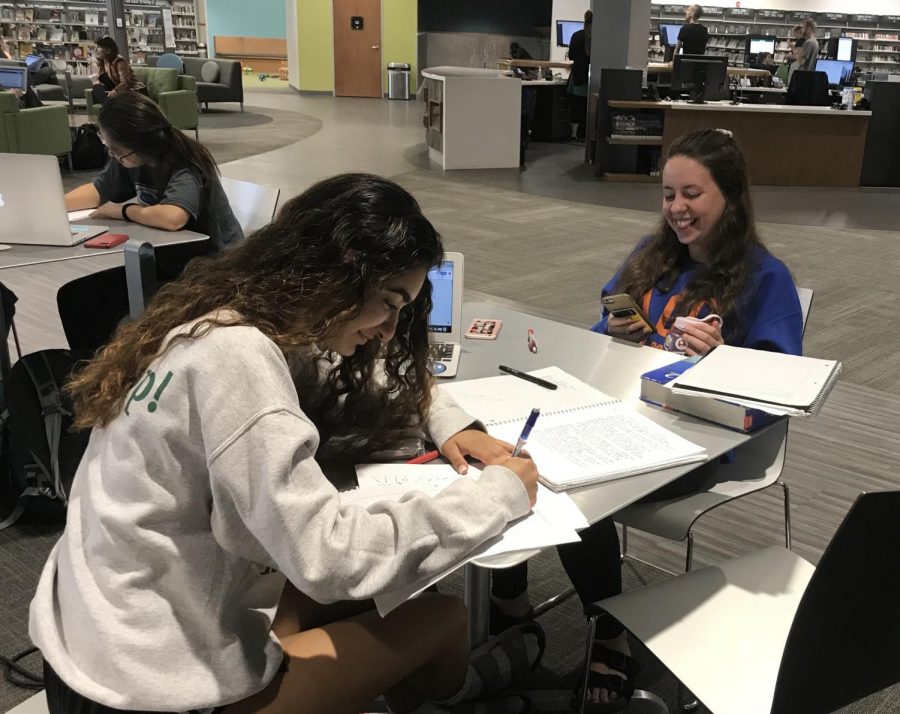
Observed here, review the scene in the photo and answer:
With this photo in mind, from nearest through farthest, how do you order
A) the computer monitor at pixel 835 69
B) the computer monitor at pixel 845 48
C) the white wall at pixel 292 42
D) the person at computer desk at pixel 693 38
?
the person at computer desk at pixel 693 38
the computer monitor at pixel 835 69
the computer monitor at pixel 845 48
the white wall at pixel 292 42

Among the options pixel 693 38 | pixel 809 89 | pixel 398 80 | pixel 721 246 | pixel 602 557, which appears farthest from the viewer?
pixel 398 80

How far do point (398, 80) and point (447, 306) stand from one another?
1659cm

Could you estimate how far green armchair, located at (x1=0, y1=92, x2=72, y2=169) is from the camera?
799 cm

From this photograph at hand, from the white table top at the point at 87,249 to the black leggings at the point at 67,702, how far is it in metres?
1.75

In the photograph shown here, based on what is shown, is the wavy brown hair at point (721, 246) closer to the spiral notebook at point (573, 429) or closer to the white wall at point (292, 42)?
the spiral notebook at point (573, 429)

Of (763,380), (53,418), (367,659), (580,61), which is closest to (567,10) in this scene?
(580,61)

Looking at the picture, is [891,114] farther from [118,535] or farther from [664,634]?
[118,535]

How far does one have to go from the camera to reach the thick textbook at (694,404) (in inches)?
65.2

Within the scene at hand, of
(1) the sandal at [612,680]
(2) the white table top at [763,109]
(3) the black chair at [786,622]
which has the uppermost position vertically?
(2) the white table top at [763,109]

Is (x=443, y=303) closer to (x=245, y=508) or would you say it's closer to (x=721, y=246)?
(x=721, y=246)

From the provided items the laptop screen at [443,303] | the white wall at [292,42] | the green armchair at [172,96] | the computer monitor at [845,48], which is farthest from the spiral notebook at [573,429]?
the white wall at [292,42]

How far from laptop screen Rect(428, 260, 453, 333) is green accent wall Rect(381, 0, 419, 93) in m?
16.8

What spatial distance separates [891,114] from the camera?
8.91 m

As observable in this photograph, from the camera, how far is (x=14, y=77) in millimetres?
9289
